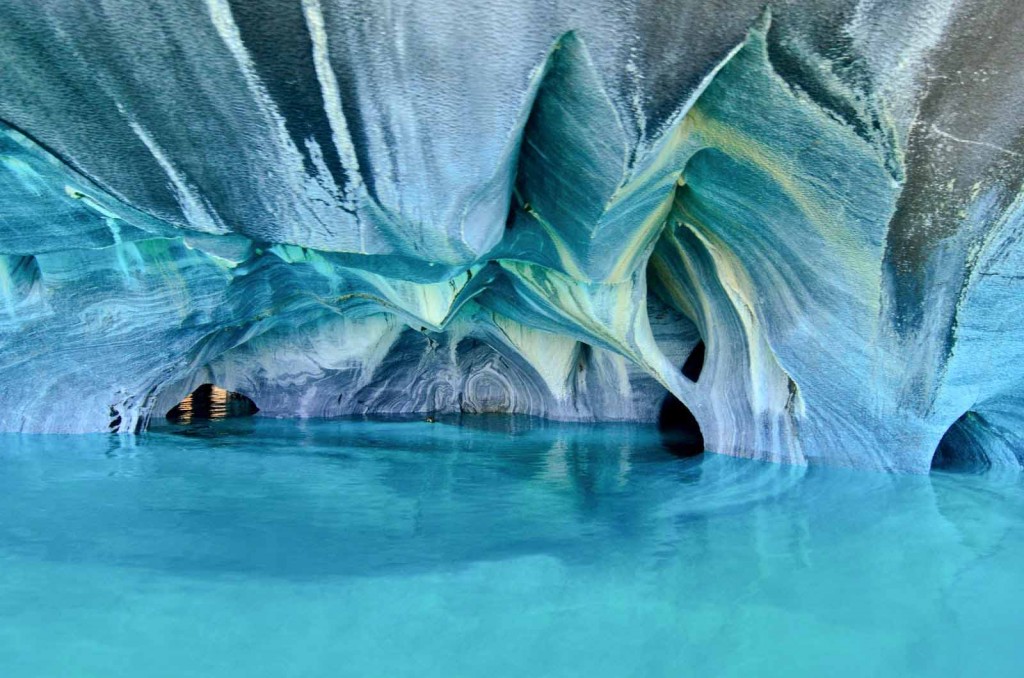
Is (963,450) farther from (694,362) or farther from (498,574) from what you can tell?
(498,574)

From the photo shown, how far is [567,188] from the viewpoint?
4.63 metres

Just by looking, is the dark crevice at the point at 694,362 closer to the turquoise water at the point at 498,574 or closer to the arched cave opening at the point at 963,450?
the arched cave opening at the point at 963,450

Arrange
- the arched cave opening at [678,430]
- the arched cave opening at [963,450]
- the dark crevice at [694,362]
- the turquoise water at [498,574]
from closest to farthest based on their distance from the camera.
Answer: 1. the turquoise water at [498,574]
2. the arched cave opening at [963,450]
3. the arched cave opening at [678,430]
4. the dark crevice at [694,362]

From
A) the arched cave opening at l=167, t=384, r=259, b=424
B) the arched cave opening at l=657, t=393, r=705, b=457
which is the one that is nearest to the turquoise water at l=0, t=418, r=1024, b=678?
the arched cave opening at l=657, t=393, r=705, b=457

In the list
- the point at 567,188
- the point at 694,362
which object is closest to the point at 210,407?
the point at 694,362

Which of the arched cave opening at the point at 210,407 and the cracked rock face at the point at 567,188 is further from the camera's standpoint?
the arched cave opening at the point at 210,407

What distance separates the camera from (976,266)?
4.48m

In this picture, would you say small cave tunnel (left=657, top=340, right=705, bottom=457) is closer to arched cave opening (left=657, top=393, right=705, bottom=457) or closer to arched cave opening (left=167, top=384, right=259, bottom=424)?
arched cave opening (left=657, top=393, right=705, bottom=457)

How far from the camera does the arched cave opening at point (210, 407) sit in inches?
402

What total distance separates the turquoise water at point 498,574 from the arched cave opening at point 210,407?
5.12 meters

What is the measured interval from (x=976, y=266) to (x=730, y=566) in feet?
9.50

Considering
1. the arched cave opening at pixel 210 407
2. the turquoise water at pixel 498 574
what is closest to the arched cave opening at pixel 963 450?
the turquoise water at pixel 498 574

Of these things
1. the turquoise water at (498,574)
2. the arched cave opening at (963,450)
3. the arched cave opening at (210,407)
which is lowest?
the turquoise water at (498,574)

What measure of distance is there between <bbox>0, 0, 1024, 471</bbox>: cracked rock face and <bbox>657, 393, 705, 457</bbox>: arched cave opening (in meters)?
0.44
